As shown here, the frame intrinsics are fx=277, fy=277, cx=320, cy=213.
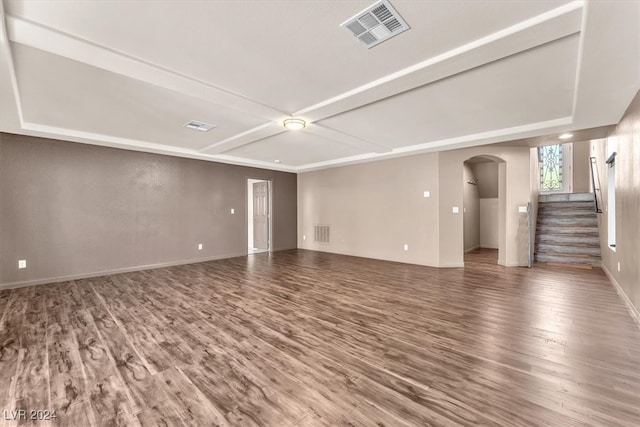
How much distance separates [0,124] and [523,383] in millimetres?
6642

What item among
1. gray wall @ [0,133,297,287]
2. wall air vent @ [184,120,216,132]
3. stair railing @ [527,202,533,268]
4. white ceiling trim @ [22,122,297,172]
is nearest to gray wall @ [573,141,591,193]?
stair railing @ [527,202,533,268]

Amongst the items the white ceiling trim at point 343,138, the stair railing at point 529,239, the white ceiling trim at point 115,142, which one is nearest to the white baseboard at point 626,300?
the stair railing at point 529,239

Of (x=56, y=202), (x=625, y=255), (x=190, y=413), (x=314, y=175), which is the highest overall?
(x=314, y=175)

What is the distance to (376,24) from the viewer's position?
1.98 m

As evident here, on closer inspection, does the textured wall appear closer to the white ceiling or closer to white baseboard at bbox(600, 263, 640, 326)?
white baseboard at bbox(600, 263, 640, 326)

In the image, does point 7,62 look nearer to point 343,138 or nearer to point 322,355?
point 322,355

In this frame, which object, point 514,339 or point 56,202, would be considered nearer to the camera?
point 514,339

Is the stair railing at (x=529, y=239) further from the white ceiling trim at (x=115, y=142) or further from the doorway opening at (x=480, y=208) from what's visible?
the white ceiling trim at (x=115, y=142)

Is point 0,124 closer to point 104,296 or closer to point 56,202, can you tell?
point 56,202

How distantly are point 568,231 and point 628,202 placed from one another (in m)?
3.94

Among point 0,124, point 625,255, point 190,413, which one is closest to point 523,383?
point 190,413

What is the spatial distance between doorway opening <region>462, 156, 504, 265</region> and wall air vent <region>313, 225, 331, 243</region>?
3.69 m

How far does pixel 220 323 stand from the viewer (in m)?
2.95

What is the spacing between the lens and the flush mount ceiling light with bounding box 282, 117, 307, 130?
12.8 ft
